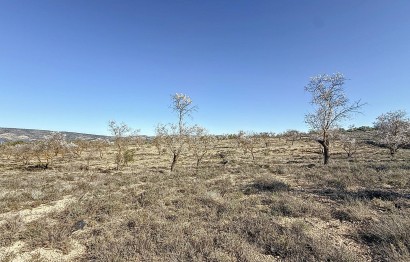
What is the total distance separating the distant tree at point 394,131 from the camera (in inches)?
1257

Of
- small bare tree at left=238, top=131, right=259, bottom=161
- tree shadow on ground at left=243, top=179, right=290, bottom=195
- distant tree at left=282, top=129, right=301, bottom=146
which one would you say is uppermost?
distant tree at left=282, top=129, right=301, bottom=146

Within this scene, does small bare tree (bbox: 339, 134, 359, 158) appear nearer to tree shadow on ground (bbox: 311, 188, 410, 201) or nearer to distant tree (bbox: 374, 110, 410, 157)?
distant tree (bbox: 374, 110, 410, 157)

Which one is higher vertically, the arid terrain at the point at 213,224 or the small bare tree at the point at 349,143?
the small bare tree at the point at 349,143

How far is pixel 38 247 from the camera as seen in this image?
25.1ft

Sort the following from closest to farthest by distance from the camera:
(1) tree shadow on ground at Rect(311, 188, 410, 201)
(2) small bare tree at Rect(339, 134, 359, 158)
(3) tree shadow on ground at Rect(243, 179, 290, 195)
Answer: (1) tree shadow on ground at Rect(311, 188, 410, 201), (3) tree shadow on ground at Rect(243, 179, 290, 195), (2) small bare tree at Rect(339, 134, 359, 158)

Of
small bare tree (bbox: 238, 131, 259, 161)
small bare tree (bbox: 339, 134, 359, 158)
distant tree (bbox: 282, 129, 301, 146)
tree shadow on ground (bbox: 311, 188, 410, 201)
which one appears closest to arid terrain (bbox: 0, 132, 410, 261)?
tree shadow on ground (bbox: 311, 188, 410, 201)

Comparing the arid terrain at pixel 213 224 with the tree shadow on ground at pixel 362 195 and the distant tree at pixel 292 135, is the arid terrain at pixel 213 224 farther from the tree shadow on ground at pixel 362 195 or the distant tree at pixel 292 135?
the distant tree at pixel 292 135

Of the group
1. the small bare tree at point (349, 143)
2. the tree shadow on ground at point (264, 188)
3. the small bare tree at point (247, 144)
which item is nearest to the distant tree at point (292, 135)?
the small bare tree at point (247, 144)

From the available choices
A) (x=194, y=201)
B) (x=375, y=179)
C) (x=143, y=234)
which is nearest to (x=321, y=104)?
(x=375, y=179)

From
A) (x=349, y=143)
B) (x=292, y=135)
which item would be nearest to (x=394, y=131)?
(x=349, y=143)

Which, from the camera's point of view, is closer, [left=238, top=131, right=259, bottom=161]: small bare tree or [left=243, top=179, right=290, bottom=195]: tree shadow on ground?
[left=243, top=179, right=290, bottom=195]: tree shadow on ground

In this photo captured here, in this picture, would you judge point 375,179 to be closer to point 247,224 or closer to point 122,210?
point 247,224

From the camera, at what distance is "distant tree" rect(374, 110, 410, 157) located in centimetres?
3193

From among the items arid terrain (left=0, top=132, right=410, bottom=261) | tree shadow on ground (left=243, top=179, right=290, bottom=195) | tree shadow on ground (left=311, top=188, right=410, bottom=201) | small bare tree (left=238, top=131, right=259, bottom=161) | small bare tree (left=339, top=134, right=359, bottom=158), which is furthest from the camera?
small bare tree (left=238, top=131, right=259, bottom=161)
